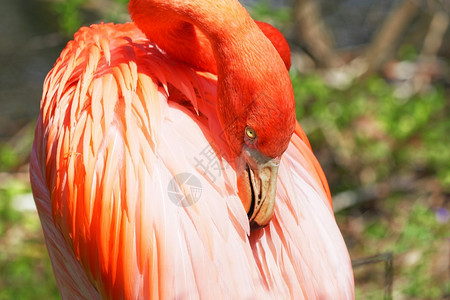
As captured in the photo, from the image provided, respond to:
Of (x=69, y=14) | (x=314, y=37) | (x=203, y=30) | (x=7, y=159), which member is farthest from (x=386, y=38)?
(x=203, y=30)

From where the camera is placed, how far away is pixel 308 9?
4.36 metres

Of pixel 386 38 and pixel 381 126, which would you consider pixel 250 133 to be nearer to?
pixel 381 126

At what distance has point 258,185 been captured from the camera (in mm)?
1742

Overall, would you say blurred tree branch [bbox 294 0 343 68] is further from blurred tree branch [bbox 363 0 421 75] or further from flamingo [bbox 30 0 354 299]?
flamingo [bbox 30 0 354 299]

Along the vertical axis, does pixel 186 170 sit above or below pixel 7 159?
above

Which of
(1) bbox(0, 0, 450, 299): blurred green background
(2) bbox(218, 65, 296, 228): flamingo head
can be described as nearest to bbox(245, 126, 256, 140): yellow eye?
Result: (2) bbox(218, 65, 296, 228): flamingo head

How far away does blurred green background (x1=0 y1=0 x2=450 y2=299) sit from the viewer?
3309mm

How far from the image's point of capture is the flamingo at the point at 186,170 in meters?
1.67

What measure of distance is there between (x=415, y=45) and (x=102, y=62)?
333 cm

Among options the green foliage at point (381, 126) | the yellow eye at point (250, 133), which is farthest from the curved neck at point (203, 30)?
the green foliage at point (381, 126)

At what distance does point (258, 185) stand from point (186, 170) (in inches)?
8.2

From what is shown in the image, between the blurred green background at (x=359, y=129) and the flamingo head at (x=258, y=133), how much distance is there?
0.92m

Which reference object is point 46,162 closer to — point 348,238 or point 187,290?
point 187,290

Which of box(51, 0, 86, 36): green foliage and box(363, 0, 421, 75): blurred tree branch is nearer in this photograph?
box(51, 0, 86, 36): green foliage
